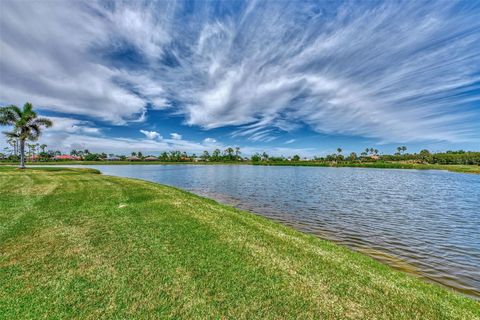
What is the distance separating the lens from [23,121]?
108ft

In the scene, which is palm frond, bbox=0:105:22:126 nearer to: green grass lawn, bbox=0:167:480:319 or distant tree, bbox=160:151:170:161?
green grass lawn, bbox=0:167:480:319

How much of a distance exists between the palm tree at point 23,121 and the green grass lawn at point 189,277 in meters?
33.3

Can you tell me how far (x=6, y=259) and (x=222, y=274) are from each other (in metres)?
5.96

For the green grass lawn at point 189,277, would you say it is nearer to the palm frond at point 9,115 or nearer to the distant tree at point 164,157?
the palm frond at point 9,115

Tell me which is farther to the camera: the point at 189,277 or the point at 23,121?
the point at 23,121

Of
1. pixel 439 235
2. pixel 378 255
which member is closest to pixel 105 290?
pixel 378 255

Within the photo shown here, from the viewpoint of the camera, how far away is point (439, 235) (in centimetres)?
1252

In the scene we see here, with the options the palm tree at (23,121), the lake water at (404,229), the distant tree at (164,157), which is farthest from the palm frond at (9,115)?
the distant tree at (164,157)

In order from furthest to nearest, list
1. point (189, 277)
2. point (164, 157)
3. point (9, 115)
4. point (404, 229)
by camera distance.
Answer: point (164, 157) → point (9, 115) → point (404, 229) → point (189, 277)

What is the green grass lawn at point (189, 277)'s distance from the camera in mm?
4434

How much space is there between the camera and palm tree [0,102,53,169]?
32.2 m

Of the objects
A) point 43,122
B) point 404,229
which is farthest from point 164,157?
point 404,229

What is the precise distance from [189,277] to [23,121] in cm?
4255

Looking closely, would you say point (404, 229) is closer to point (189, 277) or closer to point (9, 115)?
point (189, 277)
